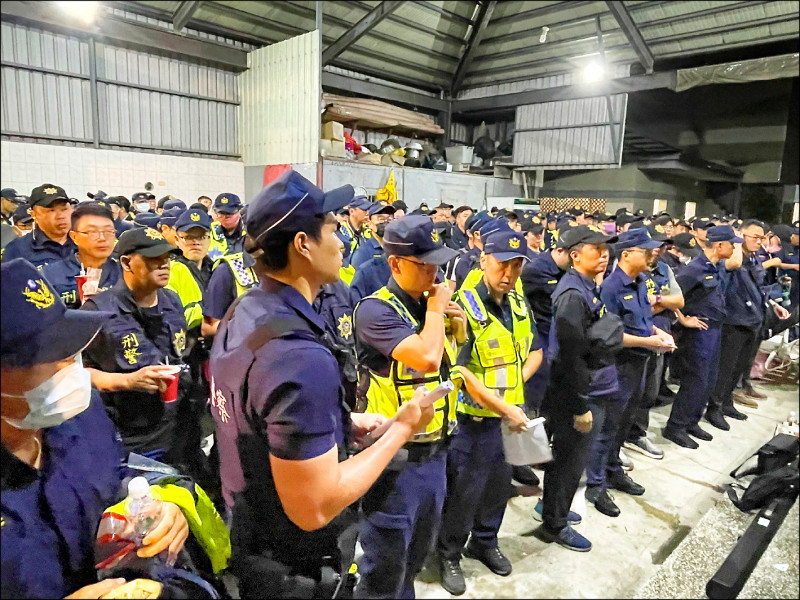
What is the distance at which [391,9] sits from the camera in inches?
75.2

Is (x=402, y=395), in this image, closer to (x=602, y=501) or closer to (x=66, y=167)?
(x=66, y=167)

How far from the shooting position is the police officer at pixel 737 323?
4805 millimetres

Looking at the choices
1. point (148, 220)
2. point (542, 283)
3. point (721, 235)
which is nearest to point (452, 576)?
point (542, 283)

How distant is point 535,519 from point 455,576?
90cm

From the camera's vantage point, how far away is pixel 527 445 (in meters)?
2.56

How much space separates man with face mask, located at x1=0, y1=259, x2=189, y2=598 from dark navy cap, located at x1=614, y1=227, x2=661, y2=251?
3218mm

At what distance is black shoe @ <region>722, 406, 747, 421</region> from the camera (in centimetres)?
508

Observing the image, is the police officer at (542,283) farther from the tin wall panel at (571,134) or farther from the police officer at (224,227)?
the tin wall panel at (571,134)

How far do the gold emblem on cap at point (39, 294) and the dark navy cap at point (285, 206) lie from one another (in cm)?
43

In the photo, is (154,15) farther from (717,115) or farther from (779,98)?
(717,115)

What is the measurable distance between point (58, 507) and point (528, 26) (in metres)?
2.43

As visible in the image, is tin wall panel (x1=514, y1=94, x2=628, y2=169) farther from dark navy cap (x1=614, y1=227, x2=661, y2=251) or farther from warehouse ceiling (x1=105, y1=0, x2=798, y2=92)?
warehouse ceiling (x1=105, y1=0, x2=798, y2=92)

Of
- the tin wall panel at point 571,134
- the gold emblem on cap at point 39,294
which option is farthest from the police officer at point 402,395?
the tin wall panel at point 571,134

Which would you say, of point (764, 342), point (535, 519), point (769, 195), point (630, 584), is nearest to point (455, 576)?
point (535, 519)
